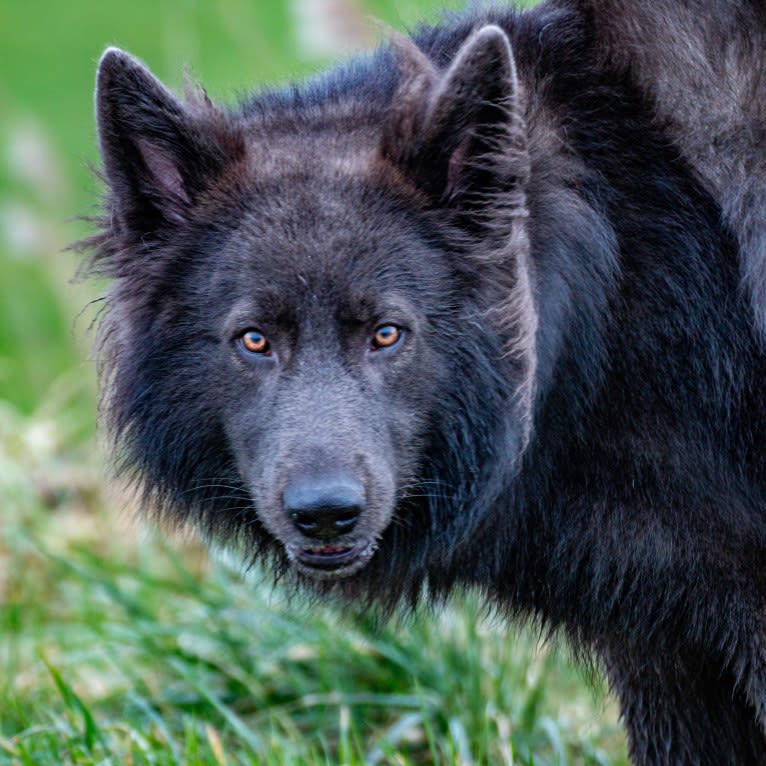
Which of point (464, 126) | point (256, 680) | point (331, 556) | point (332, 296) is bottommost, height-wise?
point (256, 680)

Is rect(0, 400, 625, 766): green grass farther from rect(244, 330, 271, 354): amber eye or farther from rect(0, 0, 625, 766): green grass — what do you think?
rect(244, 330, 271, 354): amber eye

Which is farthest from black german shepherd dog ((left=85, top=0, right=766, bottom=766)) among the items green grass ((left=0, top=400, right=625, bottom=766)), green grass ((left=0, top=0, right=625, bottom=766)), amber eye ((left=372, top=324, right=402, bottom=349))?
green grass ((left=0, top=400, right=625, bottom=766))

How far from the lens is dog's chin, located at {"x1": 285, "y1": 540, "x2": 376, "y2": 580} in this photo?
3.75 meters

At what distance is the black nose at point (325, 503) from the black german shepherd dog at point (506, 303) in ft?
Answer: 0.27

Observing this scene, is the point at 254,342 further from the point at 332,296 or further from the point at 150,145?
the point at 150,145

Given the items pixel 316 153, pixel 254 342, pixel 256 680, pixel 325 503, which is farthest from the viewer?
pixel 256 680

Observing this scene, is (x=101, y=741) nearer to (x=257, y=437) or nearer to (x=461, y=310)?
(x=257, y=437)

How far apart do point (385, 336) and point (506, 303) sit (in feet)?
1.24

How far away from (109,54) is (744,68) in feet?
6.20

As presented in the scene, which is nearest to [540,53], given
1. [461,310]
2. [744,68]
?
[744,68]

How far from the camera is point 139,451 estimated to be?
13.9ft

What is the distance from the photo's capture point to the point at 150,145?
3.96 meters

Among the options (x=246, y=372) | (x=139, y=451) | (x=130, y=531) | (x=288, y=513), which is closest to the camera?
(x=288, y=513)

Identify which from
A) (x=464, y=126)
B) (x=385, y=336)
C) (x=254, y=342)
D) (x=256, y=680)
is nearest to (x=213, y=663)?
(x=256, y=680)
